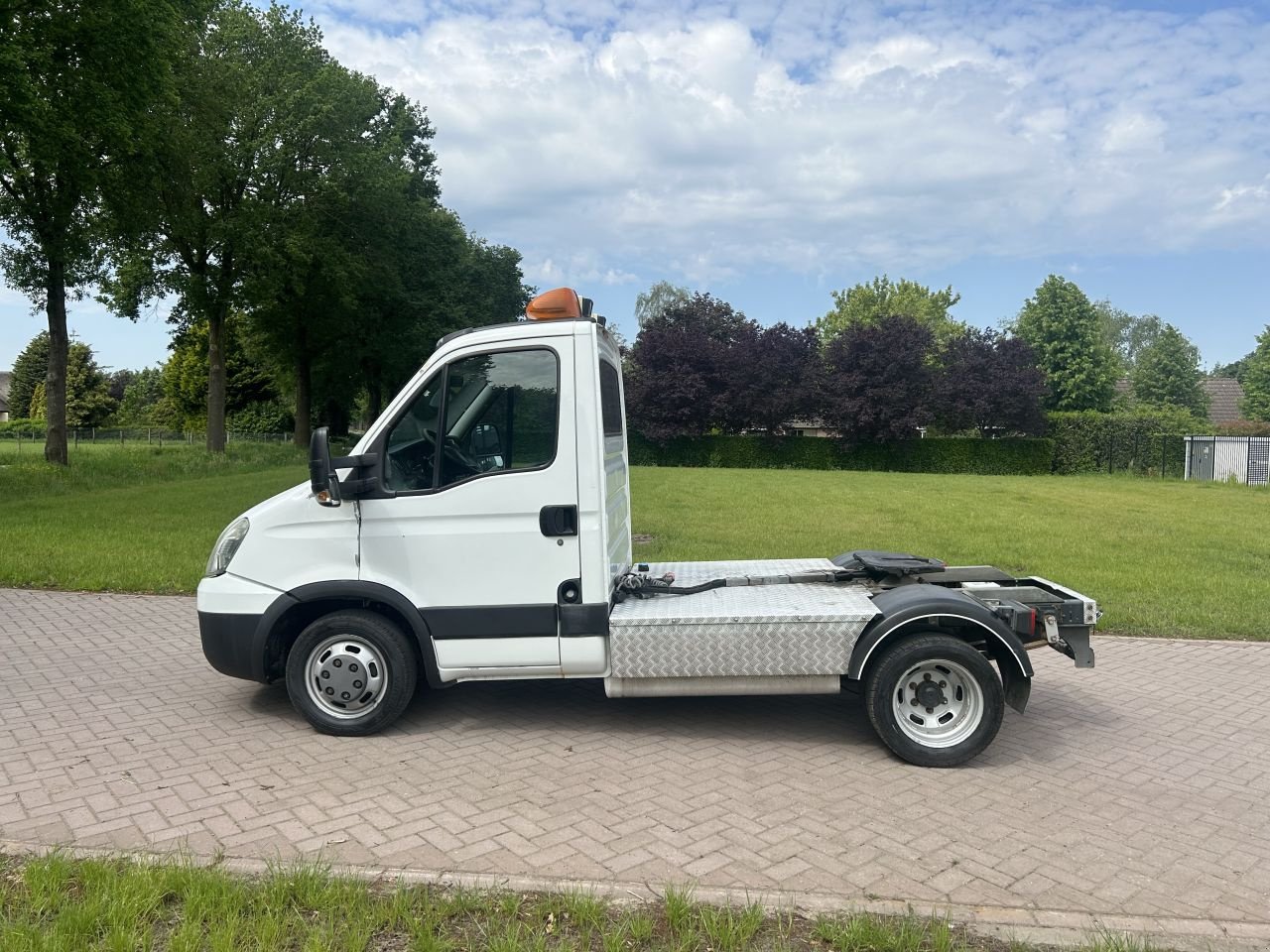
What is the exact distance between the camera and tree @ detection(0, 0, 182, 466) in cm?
1905

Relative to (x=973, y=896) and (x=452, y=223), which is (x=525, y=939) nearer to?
(x=973, y=896)

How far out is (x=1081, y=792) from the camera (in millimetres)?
4766

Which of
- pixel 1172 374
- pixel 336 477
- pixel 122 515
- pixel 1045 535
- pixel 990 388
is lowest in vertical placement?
pixel 1045 535

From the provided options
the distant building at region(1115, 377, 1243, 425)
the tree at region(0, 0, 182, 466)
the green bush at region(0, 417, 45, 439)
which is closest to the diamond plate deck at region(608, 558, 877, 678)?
the tree at region(0, 0, 182, 466)

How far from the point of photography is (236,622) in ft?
18.0

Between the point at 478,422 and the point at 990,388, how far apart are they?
44270mm

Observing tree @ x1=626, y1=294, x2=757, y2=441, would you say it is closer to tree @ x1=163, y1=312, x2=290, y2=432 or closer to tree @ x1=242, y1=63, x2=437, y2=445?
tree @ x1=242, y1=63, x2=437, y2=445

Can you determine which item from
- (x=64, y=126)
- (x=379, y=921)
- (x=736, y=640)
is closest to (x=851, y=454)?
(x=64, y=126)

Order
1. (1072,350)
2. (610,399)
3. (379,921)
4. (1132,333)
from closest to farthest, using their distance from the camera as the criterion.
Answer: (379,921) → (610,399) → (1072,350) → (1132,333)

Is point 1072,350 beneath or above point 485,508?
above

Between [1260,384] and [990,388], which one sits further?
[1260,384]

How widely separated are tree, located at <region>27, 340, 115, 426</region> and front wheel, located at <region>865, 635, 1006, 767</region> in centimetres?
7691

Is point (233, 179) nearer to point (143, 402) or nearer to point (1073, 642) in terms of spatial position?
point (1073, 642)

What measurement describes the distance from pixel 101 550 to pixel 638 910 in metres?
11.4
